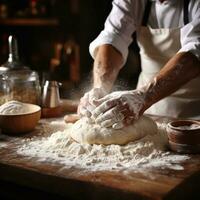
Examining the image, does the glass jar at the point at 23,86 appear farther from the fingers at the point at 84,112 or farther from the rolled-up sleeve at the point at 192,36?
the rolled-up sleeve at the point at 192,36

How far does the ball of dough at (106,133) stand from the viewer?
1.59m

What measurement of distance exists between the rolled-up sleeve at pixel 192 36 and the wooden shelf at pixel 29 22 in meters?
2.07

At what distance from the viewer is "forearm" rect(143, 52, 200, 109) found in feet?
5.86

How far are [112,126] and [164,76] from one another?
36 cm

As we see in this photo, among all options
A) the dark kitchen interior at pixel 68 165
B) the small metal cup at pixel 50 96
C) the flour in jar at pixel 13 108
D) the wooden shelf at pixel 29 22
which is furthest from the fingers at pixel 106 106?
the wooden shelf at pixel 29 22

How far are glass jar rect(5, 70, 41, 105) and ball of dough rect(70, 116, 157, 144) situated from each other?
456 millimetres

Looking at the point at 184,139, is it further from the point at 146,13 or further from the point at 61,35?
the point at 61,35

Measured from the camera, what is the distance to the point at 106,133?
1603 mm

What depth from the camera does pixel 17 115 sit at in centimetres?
178

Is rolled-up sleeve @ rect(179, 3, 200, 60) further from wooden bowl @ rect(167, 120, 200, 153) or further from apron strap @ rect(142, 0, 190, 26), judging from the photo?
wooden bowl @ rect(167, 120, 200, 153)

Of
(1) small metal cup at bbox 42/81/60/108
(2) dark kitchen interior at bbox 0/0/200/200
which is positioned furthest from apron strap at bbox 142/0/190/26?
(1) small metal cup at bbox 42/81/60/108

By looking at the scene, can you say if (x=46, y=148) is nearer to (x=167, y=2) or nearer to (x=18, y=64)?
(x=18, y=64)

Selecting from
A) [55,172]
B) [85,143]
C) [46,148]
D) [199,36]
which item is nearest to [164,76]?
[199,36]

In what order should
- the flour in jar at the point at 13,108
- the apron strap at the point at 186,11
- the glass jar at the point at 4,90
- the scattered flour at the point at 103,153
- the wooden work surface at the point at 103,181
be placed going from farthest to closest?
the apron strap at the point at 186,11 < the glass jar at the point at 4,90 < the flour in jar at the point at 13,108 < the scattered flour at the point at 103,153 < the wooden work surface at the point at 103,181
